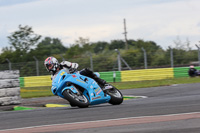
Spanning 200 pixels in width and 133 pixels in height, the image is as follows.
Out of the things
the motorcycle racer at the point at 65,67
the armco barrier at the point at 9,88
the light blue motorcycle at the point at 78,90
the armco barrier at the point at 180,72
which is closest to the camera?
the light blue motorcycle at the point at 78,90

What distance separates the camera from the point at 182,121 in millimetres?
4762

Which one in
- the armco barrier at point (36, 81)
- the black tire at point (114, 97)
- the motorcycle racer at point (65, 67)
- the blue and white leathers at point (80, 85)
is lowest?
the armco barrier at point (36, 81)

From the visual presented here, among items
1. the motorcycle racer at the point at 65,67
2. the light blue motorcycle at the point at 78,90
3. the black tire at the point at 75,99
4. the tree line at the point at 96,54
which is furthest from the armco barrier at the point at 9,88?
the tree line at the point at 96,54

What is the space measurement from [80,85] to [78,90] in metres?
0.13

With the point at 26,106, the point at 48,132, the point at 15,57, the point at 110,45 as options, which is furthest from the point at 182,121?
the point at 110,45

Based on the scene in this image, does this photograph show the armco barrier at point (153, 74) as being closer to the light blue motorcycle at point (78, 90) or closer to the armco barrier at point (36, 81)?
the armco barrier at point (36, 81)

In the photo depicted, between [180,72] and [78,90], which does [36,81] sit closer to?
[180,72]

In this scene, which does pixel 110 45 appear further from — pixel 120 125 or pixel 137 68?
pixel 120 125

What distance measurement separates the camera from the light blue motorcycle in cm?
772

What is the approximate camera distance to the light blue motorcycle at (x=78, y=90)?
7.72 m

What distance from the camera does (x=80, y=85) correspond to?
7938 millimetres

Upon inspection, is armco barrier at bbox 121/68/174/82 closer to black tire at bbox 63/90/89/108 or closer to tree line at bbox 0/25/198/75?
tree line at bbox 0/25/198/75

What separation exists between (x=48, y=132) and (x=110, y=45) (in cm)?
8449

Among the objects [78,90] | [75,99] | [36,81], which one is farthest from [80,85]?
[36,81]
